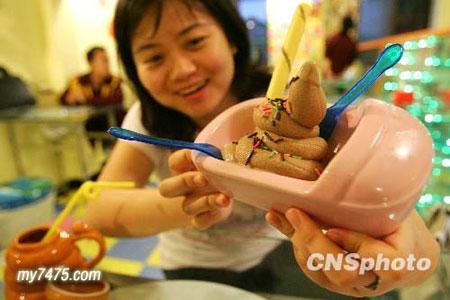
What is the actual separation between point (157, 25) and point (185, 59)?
60 mm

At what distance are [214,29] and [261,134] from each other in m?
0.33

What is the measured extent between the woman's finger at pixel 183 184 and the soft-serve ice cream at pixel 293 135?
2.8 inches

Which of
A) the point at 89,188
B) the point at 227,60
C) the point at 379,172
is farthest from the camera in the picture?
the point at 227,60

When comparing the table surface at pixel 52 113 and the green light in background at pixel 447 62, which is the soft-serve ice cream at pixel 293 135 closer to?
the green light in background at pixel 447 62

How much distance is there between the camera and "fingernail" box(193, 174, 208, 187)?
0.34 meters

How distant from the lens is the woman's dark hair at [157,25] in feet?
1.79

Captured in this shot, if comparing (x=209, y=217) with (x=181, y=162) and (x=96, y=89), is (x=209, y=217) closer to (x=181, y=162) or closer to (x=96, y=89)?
(x=181, y=162)

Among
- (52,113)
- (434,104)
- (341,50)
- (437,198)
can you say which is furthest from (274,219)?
(341,50)

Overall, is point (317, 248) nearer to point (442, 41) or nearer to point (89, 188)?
point (89, 188)

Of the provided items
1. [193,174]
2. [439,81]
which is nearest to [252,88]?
[193,174]

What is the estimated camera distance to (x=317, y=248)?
0.81 ft

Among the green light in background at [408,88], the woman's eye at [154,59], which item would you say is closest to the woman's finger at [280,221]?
the woman's eye at [154,59]

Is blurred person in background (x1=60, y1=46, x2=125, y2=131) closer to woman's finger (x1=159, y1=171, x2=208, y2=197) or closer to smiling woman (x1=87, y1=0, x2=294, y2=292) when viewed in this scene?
smiling woman (x1=87, y1=0, x2=294, y2=292)

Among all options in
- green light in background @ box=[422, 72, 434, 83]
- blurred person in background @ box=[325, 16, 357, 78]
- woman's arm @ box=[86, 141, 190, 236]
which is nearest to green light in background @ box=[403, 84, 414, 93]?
green light in background @ box=[422, 72, 434, 83]
